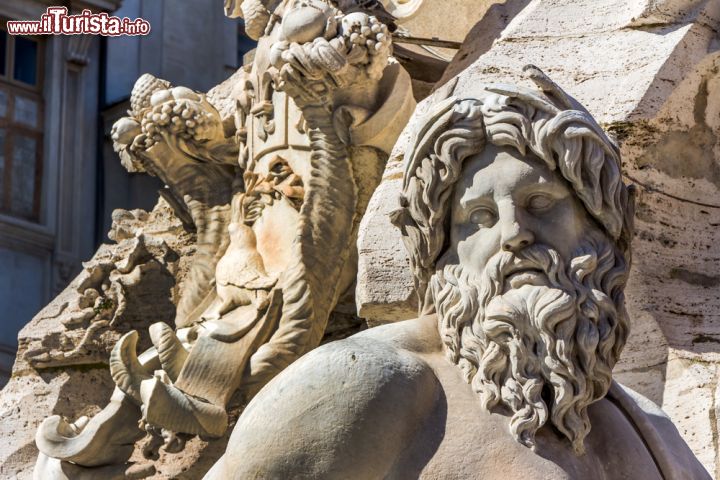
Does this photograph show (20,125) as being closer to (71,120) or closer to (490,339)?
(71,120)

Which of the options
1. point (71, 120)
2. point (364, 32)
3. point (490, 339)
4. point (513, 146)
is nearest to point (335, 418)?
point (490, 339)

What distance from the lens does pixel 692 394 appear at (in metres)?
4.45

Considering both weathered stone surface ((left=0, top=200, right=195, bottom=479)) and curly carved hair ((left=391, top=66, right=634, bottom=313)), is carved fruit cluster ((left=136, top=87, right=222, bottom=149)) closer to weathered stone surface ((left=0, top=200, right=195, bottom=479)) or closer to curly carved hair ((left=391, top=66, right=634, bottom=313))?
weathered stone surface ((left=0, top=200, right=195, bottom=479))

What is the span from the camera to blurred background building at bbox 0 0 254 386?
14203 millimetres

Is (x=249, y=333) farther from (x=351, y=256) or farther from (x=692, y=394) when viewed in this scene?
(x=692, y=394)

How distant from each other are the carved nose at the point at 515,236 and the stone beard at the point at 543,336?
1 centimetres

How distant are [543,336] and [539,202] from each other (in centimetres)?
24

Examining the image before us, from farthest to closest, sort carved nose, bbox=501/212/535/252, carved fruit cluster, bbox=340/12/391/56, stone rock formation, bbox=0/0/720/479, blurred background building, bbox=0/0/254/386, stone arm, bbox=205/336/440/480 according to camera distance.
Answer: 1. blurred background building, bbox=0/0/254/386
2. carved fruit cluster, bbox=340/12/391/56
3. stone rock formation, bbox=0/0/720/479
4. carved nose, bbox=501/212/535/252
5. stone arm, bbox=205/336/440/480

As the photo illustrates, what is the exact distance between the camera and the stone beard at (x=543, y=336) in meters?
3.43

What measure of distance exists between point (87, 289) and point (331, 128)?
1557 mm

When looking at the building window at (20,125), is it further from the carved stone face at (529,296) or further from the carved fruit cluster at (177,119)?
the carved stone face at (529,296)

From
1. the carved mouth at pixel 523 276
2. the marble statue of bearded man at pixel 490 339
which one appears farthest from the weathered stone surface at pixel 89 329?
the carved mouth at pixel 523 276

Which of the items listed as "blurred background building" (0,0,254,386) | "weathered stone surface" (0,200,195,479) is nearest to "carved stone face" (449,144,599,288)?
"weathered stone surface" (0,200,195,479)

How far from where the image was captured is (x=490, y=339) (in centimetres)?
347
